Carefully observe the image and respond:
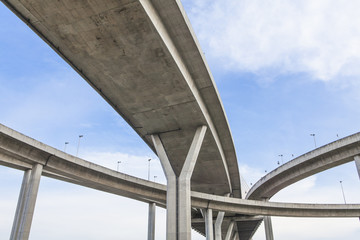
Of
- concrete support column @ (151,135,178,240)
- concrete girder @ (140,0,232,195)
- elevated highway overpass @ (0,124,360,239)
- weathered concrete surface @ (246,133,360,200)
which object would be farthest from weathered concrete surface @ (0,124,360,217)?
concrete girder @ (140,0,232,195)

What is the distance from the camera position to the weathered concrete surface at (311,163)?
107 feet

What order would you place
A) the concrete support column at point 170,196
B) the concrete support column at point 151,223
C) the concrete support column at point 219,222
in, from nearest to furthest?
1. the concrete support column at point 170,196
2. the concrete support column at point 151,223
3. the concrete support column at point 219,222

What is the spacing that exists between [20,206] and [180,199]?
1426 cm

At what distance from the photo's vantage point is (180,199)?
25.4m

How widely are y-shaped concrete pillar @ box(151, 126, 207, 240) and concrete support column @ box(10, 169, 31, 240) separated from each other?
41.2 feet

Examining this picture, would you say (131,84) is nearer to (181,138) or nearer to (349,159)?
(181,138)

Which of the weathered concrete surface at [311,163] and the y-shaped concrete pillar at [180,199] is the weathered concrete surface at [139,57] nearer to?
the y-shaped concrete pillar at [180,199]

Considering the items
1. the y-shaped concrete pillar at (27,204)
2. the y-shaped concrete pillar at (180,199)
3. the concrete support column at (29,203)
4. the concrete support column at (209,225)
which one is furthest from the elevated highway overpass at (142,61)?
the concrete support column at (209,225)

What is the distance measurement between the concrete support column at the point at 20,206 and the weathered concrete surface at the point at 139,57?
11359 millimetres

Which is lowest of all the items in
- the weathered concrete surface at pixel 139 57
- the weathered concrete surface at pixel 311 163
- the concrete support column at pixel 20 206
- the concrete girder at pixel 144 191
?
the concrete support column at pixel 20 206

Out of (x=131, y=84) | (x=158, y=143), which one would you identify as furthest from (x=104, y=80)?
(x=158, y=143)

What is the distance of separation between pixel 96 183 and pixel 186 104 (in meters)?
15.5

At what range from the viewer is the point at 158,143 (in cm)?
2845

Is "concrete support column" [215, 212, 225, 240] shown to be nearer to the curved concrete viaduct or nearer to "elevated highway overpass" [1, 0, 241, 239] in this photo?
the curved concrete viaduct
